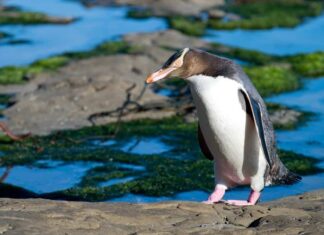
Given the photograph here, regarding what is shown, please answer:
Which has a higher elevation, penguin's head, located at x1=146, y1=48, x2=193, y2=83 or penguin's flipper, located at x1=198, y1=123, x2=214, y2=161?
penguin's head, located at x1=146, y1=48, x2=193, y2=83

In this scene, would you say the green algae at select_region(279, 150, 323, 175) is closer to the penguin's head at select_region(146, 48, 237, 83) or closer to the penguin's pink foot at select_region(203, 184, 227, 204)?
the penguin's pink foot at select_region(203, 184, 227, 204)

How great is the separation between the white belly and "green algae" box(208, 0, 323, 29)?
7.56 meters

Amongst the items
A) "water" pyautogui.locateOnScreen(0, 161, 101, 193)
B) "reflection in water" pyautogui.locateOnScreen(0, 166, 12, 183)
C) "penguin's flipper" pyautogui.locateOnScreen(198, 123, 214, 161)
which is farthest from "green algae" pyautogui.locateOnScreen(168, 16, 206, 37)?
"penguin's flipper" pyautogui.locateOnScreen(198, 123, 214, 161)

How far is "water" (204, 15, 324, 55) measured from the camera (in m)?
11.3

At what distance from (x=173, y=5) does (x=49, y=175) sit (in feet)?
25.7

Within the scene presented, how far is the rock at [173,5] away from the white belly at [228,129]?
8616 millimetres

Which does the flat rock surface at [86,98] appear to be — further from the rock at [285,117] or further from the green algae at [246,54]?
the green algae at [246,54]

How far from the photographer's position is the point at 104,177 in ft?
22.7

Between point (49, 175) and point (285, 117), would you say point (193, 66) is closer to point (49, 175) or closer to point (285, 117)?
point (49, 175)

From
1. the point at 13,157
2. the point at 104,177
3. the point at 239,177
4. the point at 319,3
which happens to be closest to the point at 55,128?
the point at 13,157

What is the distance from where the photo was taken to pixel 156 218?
15.3ft

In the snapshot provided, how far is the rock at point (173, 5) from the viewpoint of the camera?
14.1m

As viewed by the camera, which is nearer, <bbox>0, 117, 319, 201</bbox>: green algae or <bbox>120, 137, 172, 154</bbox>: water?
<bbox>0, 117, 319, 201</bbox>: green algae

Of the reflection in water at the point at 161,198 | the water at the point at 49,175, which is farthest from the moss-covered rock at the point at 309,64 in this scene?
the reflection in water at the point at 161,198
